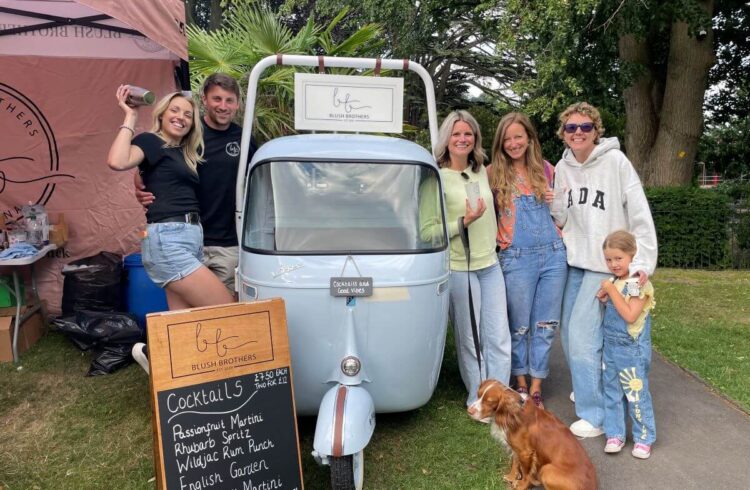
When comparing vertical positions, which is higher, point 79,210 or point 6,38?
point 6,38

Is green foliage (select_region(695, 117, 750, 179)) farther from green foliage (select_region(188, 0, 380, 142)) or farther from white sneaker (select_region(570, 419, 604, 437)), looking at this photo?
white sneaker (select_region(570, 419, 604, 437))

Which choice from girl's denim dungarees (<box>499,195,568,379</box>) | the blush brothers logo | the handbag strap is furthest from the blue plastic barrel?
the handbag strap

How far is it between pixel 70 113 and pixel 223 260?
10.8ft

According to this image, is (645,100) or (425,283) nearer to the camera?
(425,283)

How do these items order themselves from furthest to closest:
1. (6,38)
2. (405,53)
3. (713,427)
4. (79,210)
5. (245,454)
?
1. (405,53)
2. (79,210)
3. (6,38)
4. (713,427)
5. (245,454)

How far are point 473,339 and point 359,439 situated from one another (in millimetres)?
1302

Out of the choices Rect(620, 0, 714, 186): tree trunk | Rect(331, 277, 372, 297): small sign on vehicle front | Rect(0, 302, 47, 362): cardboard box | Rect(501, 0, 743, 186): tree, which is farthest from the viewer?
Rect(620, 0, 714, 186): tree trunk

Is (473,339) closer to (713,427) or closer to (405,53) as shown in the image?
(713,427)

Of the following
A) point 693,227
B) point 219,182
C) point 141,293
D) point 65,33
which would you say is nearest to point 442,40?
point 693,227

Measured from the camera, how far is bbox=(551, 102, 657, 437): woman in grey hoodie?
3428 mm

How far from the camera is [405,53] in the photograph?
44.7ft

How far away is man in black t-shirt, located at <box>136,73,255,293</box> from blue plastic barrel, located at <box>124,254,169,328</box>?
1791 millimetres

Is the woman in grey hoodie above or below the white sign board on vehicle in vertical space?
below

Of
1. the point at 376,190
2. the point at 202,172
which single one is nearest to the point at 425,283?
the point at 376,190
